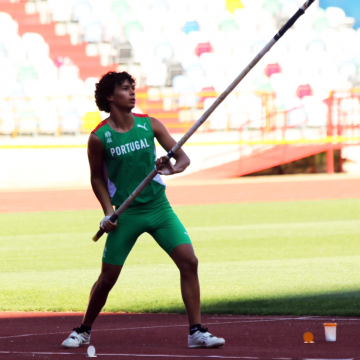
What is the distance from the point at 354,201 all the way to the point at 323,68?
11.7 m

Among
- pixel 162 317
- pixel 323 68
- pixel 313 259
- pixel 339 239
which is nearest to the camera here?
pixel 162 317

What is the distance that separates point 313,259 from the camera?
37.6ft

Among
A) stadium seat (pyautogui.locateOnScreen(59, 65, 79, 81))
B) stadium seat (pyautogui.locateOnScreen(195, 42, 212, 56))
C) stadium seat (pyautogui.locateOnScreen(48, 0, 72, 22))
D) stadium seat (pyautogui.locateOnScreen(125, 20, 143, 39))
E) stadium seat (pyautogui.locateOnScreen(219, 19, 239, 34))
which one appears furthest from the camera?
stadium seat (pyautogui.locateOnScreen(219, 19, 239, 34))

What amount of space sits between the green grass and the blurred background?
5.96 metres

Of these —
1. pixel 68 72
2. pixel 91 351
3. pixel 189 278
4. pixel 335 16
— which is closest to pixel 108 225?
pixel 189 278

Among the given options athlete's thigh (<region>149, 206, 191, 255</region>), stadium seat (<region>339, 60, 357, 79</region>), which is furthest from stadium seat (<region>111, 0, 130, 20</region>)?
athlete's thigh (<region>149, 206, 191, 255</region>)

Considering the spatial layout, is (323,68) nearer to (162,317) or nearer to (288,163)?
(288,163)

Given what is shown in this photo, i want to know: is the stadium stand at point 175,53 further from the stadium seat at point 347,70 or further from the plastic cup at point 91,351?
the plastic cup at point 91,351

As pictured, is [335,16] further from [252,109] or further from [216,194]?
[216,194]

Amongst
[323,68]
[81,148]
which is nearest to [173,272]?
[81,148]

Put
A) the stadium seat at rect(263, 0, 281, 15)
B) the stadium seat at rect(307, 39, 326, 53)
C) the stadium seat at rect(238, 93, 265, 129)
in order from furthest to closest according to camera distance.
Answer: the stadium seat at rect(263, 0, 281, 15), the stadium seat at rect(307, 39, 326, 53), the stadium seat at rect(238, 93, 265, 129)

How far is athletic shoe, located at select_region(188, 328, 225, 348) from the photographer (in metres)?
5.67

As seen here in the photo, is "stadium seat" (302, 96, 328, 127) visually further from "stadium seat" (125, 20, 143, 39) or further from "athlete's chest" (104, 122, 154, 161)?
"athlete's chest" (104, 122, 154, 161)

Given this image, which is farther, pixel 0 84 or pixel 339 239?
pixel 0 84
